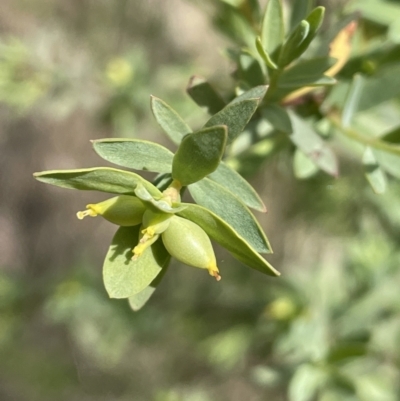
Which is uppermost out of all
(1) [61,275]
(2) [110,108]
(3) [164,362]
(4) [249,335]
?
(2) [110,108]

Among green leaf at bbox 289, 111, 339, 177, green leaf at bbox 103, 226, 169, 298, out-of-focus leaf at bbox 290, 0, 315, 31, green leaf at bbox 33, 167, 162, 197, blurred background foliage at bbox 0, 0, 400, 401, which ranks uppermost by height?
green leaf at bbox 33, 167, 162, 197

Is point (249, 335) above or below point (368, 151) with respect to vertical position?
below

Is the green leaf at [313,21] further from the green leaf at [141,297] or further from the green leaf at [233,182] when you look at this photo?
the green leaf at [141,297]

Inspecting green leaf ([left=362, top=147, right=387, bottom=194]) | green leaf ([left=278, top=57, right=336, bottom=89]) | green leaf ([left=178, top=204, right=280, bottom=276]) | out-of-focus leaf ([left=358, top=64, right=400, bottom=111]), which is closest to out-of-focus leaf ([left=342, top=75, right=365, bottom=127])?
out-of-focus leaf ([left=358, top=64, right=400, bottom=111])

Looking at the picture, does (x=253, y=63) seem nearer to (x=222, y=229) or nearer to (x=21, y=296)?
(x=222, y=229)

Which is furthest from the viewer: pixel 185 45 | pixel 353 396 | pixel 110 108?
pixel 185 45

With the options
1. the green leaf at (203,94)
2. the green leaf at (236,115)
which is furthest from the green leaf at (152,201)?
the green leaf at (203,94)

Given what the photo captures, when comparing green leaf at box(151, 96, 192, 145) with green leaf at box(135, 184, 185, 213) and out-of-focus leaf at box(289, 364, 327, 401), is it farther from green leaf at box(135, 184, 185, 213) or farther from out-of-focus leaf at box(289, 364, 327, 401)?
out-of-focus leaf at box(289, 364, 327, 401)

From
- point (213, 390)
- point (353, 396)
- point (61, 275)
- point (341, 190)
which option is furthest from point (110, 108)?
point (213, 390)
